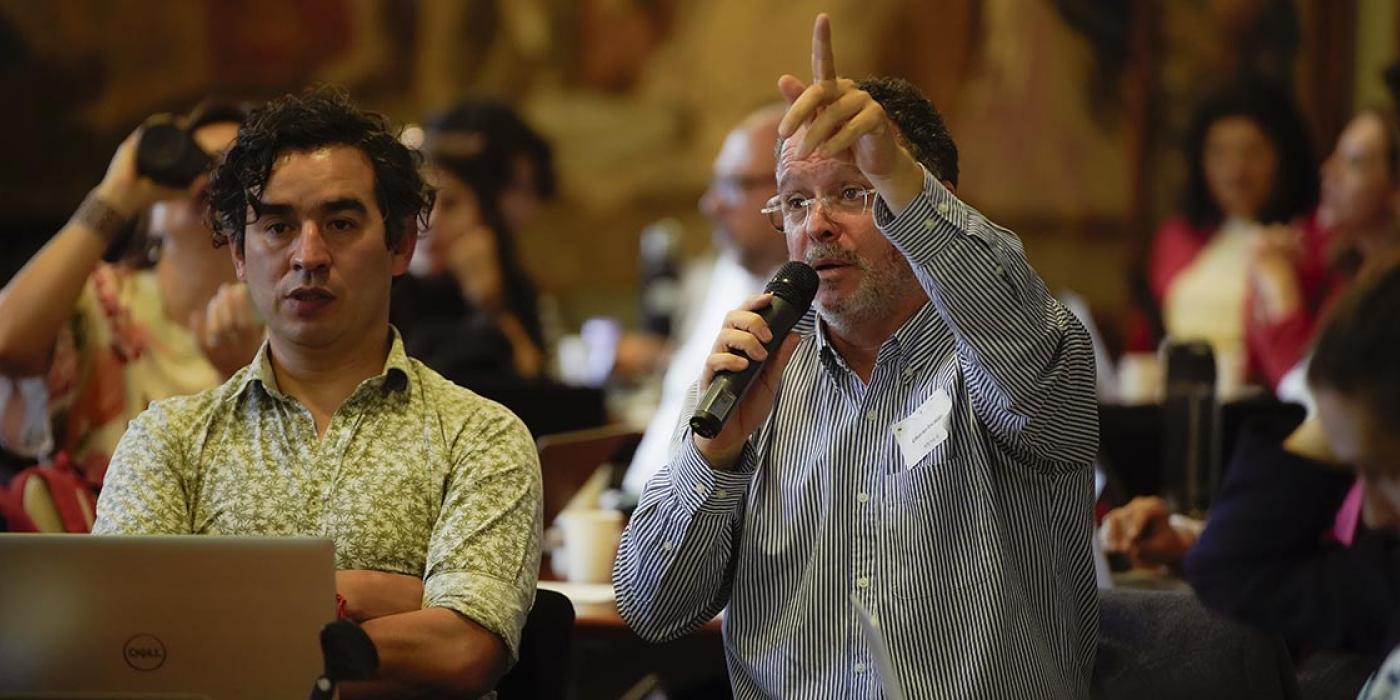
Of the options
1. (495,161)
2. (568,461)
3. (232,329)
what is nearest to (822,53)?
(568,461)

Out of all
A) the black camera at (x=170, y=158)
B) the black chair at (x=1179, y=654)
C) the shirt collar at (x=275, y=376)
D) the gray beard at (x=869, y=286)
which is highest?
the black camera at (x=170, y=158)

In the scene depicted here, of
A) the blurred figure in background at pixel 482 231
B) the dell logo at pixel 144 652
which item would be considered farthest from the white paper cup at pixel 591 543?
the blurred figure in background at pixel 482 231

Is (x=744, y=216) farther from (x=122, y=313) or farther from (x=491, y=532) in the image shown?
(x=491, y=532)

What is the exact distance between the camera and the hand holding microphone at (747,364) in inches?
80.9

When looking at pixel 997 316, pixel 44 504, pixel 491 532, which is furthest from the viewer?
pixel 44 504

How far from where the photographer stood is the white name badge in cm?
223

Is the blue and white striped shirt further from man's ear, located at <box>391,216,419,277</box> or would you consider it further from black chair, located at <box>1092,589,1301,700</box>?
man's ear, located at <box>391,216,419,277</box>

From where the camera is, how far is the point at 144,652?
1.91m

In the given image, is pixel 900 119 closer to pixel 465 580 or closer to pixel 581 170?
pixel 465 580

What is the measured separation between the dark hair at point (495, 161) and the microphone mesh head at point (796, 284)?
11.1ft

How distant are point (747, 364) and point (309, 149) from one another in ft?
2.48

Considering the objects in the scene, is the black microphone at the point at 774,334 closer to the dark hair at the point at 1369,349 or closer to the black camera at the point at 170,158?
the dark hair at the point at 1369,349

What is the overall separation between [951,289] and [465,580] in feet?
2.38

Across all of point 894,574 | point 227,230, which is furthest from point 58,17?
point 894,574
